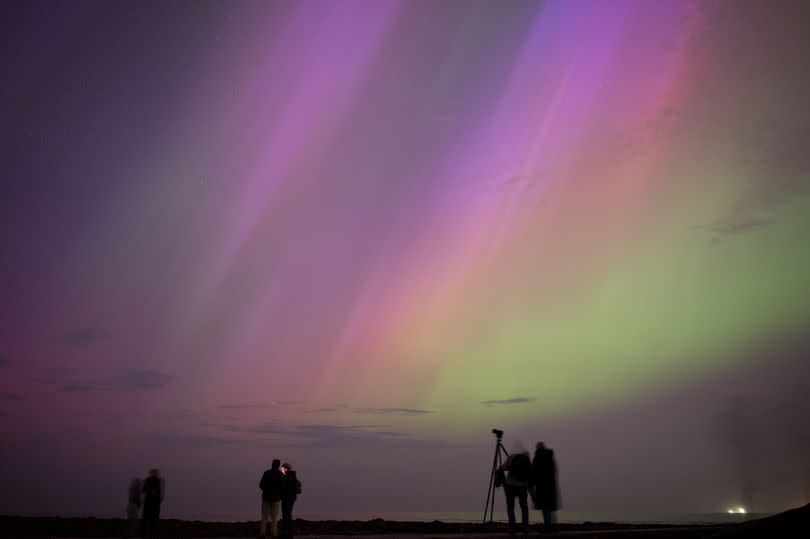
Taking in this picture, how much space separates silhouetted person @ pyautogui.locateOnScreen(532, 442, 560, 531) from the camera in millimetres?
19250

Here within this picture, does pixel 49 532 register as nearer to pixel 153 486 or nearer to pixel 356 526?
pixel 153 486

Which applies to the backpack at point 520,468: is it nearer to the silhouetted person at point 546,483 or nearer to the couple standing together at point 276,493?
the silhouetted person at point 546,483

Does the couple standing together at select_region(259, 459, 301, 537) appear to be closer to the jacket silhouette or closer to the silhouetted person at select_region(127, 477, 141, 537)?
the silhouetted person at select_region(127, 477, 141, 537)

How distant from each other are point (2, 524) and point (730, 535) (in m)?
23.3

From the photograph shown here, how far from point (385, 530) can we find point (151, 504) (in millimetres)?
8176

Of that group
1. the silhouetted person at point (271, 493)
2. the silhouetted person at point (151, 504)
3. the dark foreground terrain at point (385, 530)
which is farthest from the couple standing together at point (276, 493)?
the silhouetted person at point (151, 504)

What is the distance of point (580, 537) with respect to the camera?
17156 mm

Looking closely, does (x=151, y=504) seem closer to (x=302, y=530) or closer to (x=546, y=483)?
(x=302, y=530)

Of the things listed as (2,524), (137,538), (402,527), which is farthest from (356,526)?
(2,524)

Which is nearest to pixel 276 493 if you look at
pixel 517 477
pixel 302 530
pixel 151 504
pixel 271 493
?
pixel 271 493

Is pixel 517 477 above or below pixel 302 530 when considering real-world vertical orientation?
above

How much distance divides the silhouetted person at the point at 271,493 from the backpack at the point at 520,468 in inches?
273

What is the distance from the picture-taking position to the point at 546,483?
1931cm

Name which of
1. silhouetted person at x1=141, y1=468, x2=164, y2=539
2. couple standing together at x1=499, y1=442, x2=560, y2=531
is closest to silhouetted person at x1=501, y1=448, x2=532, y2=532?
couple standing together at x1=499, y1=442, x2=560, y2=531
